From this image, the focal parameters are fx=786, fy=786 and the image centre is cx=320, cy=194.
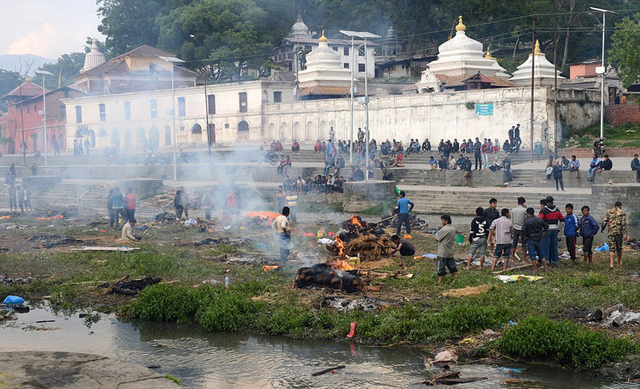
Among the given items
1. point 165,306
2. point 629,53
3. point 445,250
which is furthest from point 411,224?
point 629,53

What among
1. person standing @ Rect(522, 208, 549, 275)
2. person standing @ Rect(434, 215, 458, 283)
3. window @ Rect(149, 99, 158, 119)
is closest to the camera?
person standing @ Rect(434, 215, 458, 283)

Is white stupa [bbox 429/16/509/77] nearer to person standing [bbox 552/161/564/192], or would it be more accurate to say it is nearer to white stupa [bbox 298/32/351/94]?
white stupa [bbox 298/32/351/94]

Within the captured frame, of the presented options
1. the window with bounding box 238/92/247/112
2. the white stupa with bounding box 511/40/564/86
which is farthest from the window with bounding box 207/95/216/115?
the white stupa with bounding box 511/40/564/86

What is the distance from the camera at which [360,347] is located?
11164 mm

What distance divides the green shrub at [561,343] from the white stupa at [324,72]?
47.2 meters

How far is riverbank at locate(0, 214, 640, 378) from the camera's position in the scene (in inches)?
421

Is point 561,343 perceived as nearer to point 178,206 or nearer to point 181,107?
point 178,206

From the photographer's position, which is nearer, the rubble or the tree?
the rubble

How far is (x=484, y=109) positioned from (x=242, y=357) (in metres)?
34.2

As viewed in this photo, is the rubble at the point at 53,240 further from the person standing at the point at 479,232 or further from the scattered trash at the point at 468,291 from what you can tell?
the scattered trash at the point at 468,291

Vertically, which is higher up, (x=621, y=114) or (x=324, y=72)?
(x=324, y=72)

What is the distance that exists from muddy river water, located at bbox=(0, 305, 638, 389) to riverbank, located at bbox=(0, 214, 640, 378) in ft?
1.02

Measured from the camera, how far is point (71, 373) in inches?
337

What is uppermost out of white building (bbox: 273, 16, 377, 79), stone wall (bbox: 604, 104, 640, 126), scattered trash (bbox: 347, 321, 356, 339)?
white building (bbox: 273, 16, 377, 79)
